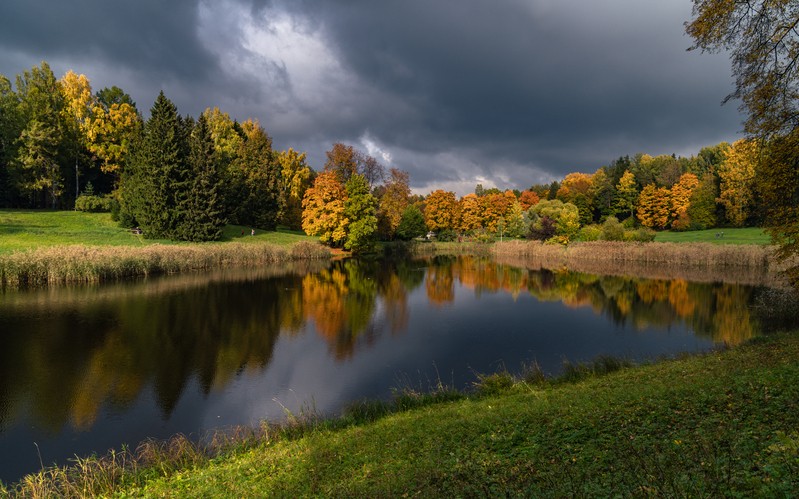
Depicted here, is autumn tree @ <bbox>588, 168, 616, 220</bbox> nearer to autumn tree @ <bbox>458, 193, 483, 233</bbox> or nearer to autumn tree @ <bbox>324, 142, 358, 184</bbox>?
autumn tree @ <bbox>458, 193, 483, 233</bbox>

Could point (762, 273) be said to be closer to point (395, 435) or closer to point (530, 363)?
point (530, 363)

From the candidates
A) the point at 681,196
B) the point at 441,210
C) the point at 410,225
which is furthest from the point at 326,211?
the point at 681,196

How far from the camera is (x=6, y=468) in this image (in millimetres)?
7656

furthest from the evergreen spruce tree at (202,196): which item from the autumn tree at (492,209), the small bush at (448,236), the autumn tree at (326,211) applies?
the autumn tree at (492,209)

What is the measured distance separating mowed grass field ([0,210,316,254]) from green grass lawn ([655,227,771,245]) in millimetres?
48007

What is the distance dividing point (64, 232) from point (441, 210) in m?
53.6

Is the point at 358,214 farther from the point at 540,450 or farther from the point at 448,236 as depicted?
the point at 540,450

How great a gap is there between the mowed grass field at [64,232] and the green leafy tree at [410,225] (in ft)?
78.1

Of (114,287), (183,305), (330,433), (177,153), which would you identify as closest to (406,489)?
(330,433)

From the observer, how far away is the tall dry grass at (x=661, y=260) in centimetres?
3475

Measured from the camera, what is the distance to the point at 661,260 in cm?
4388

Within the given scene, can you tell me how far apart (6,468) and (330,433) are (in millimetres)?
5918

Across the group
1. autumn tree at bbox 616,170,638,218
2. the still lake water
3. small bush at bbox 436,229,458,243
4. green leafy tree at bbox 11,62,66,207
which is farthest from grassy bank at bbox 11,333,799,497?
autumn tree at bbox 616,170,638,218

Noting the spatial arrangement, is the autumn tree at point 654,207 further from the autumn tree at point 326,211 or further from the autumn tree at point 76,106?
the autumn tree at point 76,106
